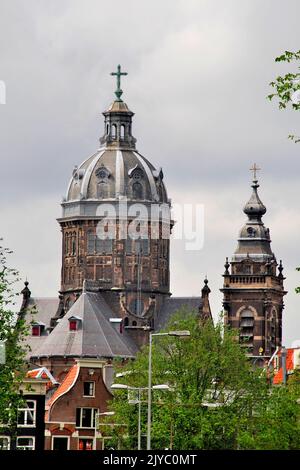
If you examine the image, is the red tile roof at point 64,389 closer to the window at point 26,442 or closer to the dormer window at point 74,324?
the window at point 26,442

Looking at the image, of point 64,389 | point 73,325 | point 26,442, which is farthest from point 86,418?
point 73,325

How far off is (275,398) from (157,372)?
10.3 metres

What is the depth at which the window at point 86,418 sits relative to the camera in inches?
5379

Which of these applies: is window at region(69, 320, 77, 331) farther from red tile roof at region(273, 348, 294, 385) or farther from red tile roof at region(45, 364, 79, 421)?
red tile roof at region(45, 364, 79, 421)

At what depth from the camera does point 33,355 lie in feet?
618

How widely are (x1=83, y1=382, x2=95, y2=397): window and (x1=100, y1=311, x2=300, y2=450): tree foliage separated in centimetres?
842

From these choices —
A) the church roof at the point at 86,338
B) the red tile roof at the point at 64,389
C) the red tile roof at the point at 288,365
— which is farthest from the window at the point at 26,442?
the church roof at the point at 86,338

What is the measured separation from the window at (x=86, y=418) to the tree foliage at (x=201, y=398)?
8.82m

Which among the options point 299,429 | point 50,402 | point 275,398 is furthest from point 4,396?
point 50,402

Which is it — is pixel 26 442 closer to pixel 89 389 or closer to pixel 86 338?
pixel 89 389

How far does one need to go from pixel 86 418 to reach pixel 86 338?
4760 centimetres

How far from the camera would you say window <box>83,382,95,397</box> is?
448ft
